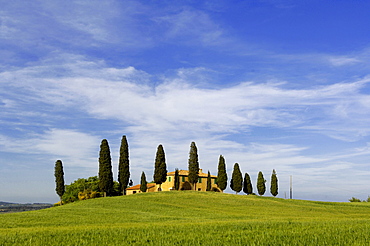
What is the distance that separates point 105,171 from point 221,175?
34.4m

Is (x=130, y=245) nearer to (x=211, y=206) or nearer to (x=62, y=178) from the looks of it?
(x=211, y=206)

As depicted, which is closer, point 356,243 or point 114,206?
point 356,243

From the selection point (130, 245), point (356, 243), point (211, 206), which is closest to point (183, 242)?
point (130, 245)

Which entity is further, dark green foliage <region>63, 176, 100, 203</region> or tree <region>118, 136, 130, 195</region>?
dark green foliage <region>63, 176, 100, 203</region>

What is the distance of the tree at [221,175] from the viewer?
96.4 m

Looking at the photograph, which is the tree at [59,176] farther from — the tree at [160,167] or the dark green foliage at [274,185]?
the dark green foliage at [274,185]

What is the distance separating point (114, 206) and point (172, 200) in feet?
51.1

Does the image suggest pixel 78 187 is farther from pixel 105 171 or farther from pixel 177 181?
pixel 105 171

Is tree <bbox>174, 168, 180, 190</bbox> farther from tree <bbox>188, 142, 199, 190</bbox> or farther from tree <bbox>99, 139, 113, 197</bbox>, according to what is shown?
tree <bbox>99, 139, 113, 197</bbox>

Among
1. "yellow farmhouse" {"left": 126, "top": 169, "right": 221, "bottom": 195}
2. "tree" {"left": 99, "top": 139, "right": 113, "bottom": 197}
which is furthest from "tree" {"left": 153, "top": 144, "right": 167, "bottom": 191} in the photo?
"yellow farmhouse" {"left": 126, "top": 169, "right": 221, "bottom": 195}

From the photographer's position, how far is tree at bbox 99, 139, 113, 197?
75438 mm

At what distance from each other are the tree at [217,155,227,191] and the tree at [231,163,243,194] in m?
3.40

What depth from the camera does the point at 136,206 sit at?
55.2 m

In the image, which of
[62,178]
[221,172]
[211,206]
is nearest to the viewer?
[211,206]
